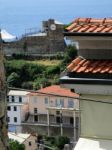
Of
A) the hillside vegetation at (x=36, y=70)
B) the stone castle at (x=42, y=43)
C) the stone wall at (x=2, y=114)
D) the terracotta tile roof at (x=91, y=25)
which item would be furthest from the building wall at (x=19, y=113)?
the stone wall at (x=2, y=114)

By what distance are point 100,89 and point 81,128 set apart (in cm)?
35

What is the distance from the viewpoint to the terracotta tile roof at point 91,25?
12.6ft

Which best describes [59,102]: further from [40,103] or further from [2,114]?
[2,114]

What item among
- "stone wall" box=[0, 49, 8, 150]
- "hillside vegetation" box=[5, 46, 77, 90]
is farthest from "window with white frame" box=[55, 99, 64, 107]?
"stone wall" box=[0, 49, 8, 150]

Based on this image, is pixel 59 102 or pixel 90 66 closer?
pixel 90 66

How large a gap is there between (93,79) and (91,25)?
1.34 feet

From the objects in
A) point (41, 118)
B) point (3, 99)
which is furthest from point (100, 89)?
point (41, 118)

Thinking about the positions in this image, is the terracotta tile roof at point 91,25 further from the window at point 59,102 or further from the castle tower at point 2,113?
the window at point 59,102

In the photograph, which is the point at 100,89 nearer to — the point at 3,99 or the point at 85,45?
the point at 85,45

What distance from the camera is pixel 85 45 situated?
3928mm

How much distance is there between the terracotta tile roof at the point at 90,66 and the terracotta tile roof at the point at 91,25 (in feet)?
0.67

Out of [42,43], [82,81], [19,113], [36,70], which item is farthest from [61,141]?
[42,43]

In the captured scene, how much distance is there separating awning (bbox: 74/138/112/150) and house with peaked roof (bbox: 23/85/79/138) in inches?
1098

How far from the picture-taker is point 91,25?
3928 millimetres
